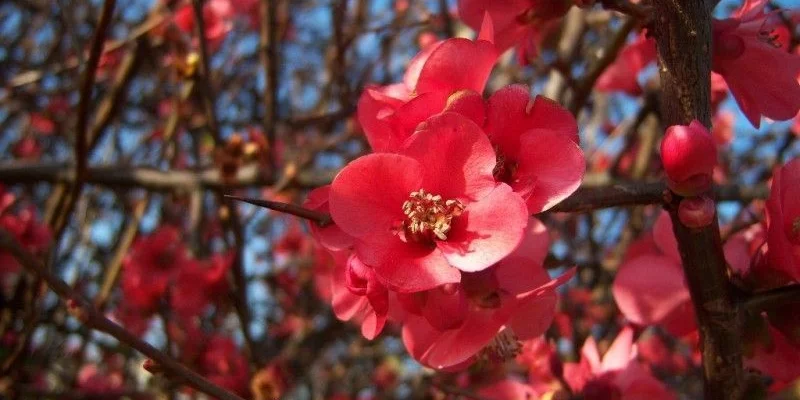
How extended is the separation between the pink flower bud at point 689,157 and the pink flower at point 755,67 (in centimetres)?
25

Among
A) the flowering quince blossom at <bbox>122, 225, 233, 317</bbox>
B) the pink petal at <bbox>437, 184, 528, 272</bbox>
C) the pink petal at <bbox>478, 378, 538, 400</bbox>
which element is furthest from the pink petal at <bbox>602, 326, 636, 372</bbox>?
the flowering quince blossom at <bbox>122, 225, 233, 317</bbox>

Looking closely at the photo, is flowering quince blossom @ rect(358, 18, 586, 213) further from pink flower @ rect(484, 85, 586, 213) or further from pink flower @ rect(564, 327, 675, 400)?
pink flower @ rect(564, 327, 675, 400)

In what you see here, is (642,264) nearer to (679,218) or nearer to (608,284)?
(679,218)

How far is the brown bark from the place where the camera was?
0.81m

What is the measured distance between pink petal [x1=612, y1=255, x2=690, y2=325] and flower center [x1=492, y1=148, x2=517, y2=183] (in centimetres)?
40

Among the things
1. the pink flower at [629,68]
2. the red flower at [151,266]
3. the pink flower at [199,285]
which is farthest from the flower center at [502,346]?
the red flower at [151,266]

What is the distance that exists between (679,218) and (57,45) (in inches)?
127

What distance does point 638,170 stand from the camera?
2.47m

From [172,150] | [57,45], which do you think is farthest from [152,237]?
[57,45]

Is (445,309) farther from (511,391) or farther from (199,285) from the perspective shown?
(199,285)

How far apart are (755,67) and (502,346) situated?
50cm

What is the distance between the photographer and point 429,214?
2.77 feet

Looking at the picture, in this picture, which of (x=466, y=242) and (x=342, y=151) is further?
(x=342, y=151)

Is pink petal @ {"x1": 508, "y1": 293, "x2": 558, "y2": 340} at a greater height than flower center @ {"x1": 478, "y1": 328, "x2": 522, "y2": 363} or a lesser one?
greater
